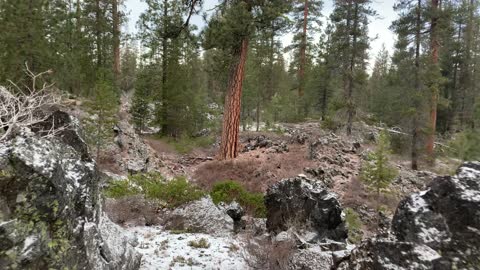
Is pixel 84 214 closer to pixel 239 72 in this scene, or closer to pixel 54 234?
pixel 54 234

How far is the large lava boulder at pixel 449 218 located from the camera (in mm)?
3432

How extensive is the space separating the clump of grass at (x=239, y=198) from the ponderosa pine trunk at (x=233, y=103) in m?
4.13

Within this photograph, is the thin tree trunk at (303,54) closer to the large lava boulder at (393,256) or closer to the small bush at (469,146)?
the small bush at (469,146)

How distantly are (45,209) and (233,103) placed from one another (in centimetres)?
1100

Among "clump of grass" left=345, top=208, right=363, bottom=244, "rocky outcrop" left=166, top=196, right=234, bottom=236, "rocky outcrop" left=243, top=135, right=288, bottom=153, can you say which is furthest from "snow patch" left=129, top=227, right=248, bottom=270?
"rocky outcrop" left=243, top=135, right=288, bottom=153

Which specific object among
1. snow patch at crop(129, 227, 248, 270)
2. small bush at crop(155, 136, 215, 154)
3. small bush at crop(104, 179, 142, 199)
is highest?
small bush at crop(155, 136, 215, 154)

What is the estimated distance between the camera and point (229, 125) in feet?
46.9

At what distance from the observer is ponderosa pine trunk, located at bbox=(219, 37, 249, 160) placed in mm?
13711

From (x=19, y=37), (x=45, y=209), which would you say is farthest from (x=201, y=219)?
(x=19, y=37)

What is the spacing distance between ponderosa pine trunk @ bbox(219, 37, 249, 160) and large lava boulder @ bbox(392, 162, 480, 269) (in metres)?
10.4

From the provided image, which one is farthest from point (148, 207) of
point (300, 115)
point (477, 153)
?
point (300, 115)

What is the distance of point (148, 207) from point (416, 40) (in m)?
17.3

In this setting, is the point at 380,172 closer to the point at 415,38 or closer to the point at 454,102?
the point at 415,38

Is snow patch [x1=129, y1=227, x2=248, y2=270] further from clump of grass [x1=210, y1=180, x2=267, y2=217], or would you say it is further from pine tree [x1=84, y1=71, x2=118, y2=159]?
pine tree [x1=84, y1=71, x2=118, y2=159]
